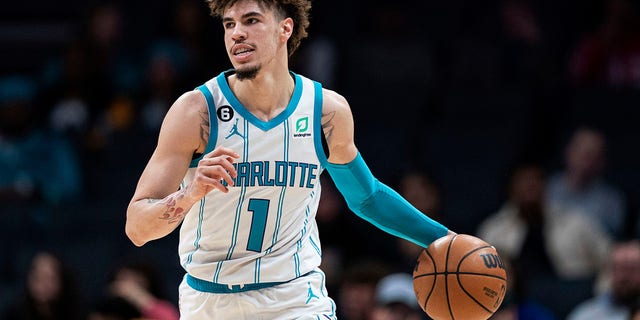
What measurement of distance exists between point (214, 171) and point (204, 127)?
59 centimetres

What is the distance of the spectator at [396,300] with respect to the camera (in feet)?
26.2

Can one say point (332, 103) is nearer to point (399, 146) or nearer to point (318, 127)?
point (318, 127)

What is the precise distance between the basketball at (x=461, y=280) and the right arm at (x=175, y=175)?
1.43m

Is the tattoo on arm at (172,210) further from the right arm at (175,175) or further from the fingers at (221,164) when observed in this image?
the fingers at (221,164)

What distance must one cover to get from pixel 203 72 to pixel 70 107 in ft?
5.66

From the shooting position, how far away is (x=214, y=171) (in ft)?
15.2

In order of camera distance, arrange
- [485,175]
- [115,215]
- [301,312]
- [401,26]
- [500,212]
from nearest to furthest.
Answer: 1. [301,312]
2. [500,212]
3. [485,175]
4. [115,215]
5. [401,26]

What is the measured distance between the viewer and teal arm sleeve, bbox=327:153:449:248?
5.81m

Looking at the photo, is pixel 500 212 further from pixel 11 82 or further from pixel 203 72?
pixel 11 82

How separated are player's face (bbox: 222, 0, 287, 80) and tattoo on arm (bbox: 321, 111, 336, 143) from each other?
432mm

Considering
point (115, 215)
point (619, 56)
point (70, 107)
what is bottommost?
point (115, 215)

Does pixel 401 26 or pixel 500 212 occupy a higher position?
pixel 401 26

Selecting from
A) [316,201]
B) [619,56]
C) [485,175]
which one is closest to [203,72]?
[485,175]

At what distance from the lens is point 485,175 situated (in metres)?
10.7
